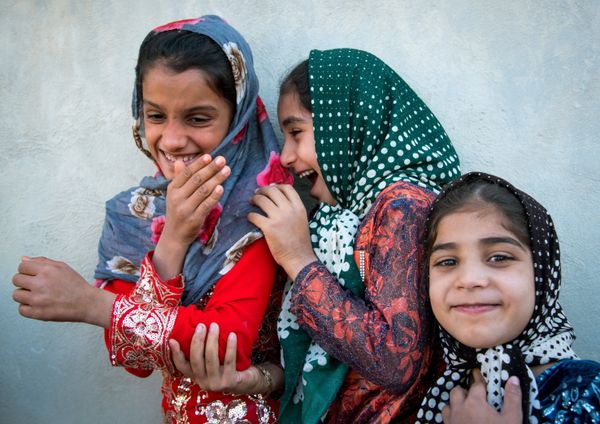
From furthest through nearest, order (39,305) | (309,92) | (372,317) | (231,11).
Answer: (231,11) → (309,92) → (39,305) → (372,317)

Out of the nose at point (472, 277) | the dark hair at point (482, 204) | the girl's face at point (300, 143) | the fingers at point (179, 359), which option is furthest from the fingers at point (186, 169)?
the nose at point (472, 277)

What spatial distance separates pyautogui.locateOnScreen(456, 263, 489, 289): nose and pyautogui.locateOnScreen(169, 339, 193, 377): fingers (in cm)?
93

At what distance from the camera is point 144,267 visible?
2.10 m

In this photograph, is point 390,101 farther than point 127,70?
No

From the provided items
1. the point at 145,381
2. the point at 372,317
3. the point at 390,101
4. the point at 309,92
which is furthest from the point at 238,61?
the point at 145,381

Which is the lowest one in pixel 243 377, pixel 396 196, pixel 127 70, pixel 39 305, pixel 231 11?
pixel 243 377

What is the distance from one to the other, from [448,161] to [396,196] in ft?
1.22

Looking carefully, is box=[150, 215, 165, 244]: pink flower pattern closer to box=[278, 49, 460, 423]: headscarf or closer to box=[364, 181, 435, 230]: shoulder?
box=[278, 49, 460, 423]: headscarf

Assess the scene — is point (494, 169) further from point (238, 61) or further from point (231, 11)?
point (231, 11)

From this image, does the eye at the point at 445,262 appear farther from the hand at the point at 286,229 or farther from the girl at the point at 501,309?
the hand at the point at 286,229

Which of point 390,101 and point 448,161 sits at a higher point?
point 390,101

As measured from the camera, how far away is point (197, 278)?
2.18 meters

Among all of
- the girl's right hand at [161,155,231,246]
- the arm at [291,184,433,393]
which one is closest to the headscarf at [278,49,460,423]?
the arm at [291,184,433,393]

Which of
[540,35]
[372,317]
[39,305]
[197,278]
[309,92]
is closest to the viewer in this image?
[372,317]
